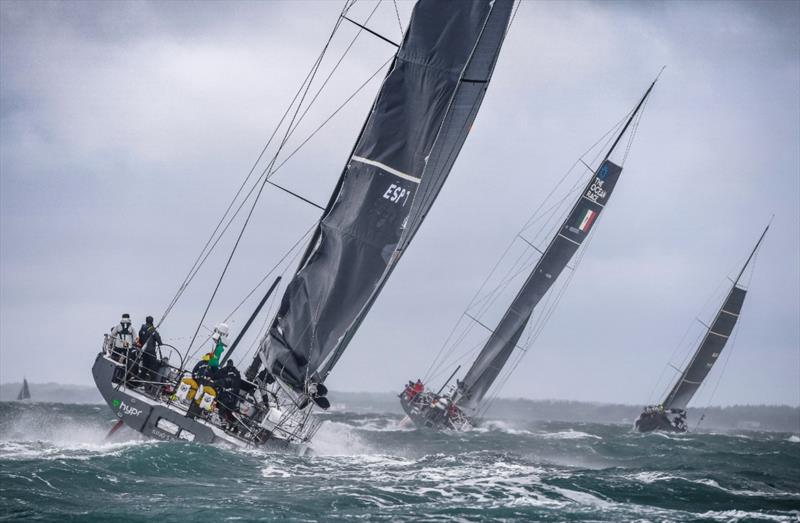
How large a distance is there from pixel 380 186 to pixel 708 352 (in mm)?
37857

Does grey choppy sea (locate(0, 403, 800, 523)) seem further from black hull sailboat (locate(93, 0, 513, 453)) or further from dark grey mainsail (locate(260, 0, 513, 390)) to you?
dark grey mainsail (locate(260, 0, 513, 390))

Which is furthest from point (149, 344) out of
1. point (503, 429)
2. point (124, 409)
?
point (503, 429)

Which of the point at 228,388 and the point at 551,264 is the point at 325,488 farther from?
the point at 551,264

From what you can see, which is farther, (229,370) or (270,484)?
(229,370)

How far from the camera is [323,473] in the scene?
531 inches

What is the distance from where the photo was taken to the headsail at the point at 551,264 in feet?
105

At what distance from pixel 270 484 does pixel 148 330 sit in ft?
15.3

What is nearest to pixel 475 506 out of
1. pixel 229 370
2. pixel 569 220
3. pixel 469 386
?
pixel 229 370

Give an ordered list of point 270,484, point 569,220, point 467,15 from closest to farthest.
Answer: point 270,484
point 467,15
point 569,220

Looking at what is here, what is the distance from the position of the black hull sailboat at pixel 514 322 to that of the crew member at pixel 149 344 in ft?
→ 67.9

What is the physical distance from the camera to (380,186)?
14.4 metres

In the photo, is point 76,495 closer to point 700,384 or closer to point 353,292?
point 353,292

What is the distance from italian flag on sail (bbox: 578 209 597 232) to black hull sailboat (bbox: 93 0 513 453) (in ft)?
59.8

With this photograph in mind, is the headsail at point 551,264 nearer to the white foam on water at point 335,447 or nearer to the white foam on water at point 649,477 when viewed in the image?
the white foam on water at point 335,447
